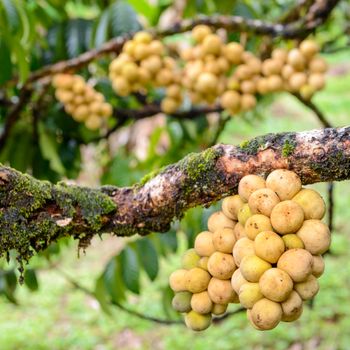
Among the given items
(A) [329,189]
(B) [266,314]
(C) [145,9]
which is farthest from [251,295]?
(C) [145,9]

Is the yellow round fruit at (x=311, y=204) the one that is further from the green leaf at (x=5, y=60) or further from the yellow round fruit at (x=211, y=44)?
the green leaf at (x=5, y=60)

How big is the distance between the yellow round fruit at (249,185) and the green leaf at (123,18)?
1.48 m

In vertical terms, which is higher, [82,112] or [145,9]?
[145,9]

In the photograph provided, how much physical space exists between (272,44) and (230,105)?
0.34m

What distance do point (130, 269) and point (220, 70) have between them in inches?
28.8

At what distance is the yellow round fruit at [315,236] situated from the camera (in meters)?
0.79

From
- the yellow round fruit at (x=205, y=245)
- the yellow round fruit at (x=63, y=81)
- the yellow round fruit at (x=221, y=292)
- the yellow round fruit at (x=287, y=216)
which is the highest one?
the yellow round fruit at (x=287, y=216)

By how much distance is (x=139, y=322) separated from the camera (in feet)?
12.5

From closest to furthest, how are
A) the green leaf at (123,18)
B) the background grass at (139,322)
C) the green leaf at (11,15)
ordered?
the green leaf at (11,15)
the green leaf at (123,18)
the background grass at (139,322)

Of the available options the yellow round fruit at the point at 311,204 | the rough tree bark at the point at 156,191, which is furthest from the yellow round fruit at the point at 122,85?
the yellow round fruit at the point at 311,204

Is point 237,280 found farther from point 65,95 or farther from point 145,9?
point 145,9

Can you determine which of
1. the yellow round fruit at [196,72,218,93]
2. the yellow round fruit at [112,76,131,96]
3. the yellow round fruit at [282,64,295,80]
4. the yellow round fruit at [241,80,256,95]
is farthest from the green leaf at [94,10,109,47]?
the yellow round fruit at [282,64,295,80]

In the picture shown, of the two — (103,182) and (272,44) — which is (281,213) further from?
(103,182)

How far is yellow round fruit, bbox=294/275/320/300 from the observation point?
31.5 inches
